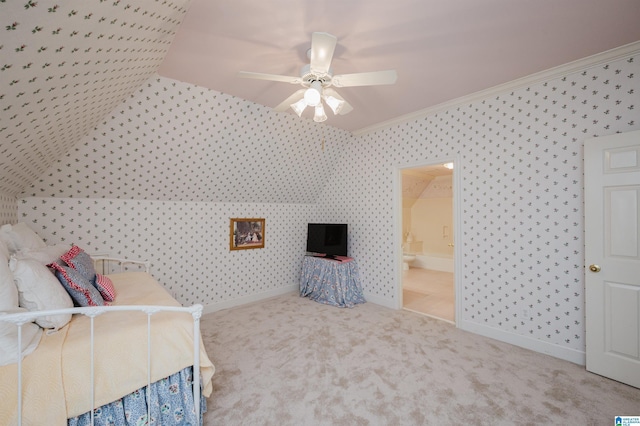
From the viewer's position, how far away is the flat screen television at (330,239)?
4531mm

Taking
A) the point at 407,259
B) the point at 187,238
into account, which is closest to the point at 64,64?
the point at 187,238

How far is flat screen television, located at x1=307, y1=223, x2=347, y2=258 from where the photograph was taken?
4531mm

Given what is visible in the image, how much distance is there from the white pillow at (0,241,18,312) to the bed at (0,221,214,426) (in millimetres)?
65

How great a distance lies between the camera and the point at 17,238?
83.7 inches

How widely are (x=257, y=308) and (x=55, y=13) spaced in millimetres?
3715

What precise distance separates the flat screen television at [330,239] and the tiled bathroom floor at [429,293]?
134 cm

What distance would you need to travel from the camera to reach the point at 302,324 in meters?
3.50

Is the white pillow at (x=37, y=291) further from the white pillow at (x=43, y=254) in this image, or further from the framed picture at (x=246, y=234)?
the framed picture at (x=246, y=234)

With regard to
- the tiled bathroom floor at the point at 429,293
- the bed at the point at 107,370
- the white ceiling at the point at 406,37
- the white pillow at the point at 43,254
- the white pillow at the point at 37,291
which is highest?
the white ceiling at the point at 406,37

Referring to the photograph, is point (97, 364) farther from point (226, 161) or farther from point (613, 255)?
point (613, 255)

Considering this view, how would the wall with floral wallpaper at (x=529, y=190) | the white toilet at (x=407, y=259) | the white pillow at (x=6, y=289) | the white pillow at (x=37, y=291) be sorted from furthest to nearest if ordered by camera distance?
the white toilet at (x=407, y=259) → the wall with floral wallpaper at (x=529, y=190) → the white pillow at (x=37, y=291) → the white pillow at (x=6, y=289)

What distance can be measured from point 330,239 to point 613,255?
3.26 metres

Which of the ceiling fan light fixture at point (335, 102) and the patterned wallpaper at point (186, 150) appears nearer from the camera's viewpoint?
the ceiling fan light fixture at point (335, 102)

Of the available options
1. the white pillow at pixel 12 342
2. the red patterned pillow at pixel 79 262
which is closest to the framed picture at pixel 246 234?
the red patterned pillow at pixel 79 262
